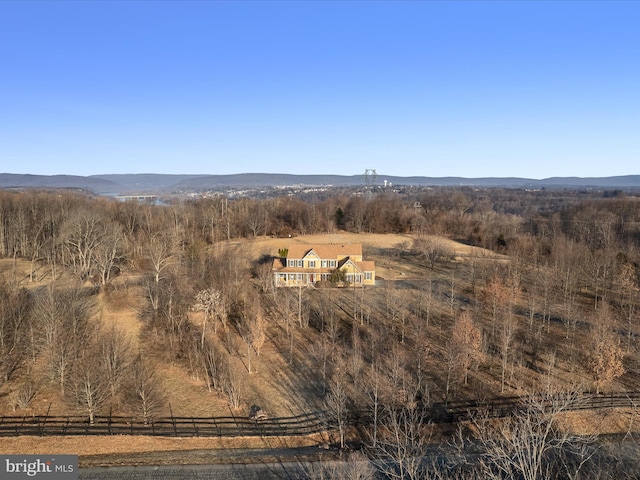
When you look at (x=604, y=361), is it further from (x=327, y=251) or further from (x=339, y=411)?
(x=327, y=251)

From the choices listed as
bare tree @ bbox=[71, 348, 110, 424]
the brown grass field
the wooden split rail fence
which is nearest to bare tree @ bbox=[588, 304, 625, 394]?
the wooden split rail fence

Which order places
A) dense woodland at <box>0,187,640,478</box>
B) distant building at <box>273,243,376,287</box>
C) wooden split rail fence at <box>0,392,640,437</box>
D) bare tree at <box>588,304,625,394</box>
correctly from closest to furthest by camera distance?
wooden split rail fence at <box>0,392,640,437</box> → bare tree at <box>588,304,625,394</box> → dense woodland at <box>0,187,640,478</box> → distant building at <box>273,243,376,287</box>

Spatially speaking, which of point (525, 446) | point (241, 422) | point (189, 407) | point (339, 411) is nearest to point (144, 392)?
point (189, 407)

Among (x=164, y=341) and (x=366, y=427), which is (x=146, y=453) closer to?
(x=366, y=427)

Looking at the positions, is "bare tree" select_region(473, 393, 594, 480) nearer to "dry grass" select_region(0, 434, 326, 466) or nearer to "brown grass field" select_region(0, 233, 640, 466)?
"brown grass field" select_region(0, 233, 640, 466)

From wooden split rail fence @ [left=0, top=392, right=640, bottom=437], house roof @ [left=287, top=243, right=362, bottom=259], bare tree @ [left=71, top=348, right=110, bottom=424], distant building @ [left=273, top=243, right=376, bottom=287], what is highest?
house roof @ [left=287, top=243, right=362, bottom=259]

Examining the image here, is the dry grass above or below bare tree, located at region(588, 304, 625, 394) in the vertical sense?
below

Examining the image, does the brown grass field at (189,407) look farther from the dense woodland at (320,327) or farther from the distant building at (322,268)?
the distant building at (322,268)
